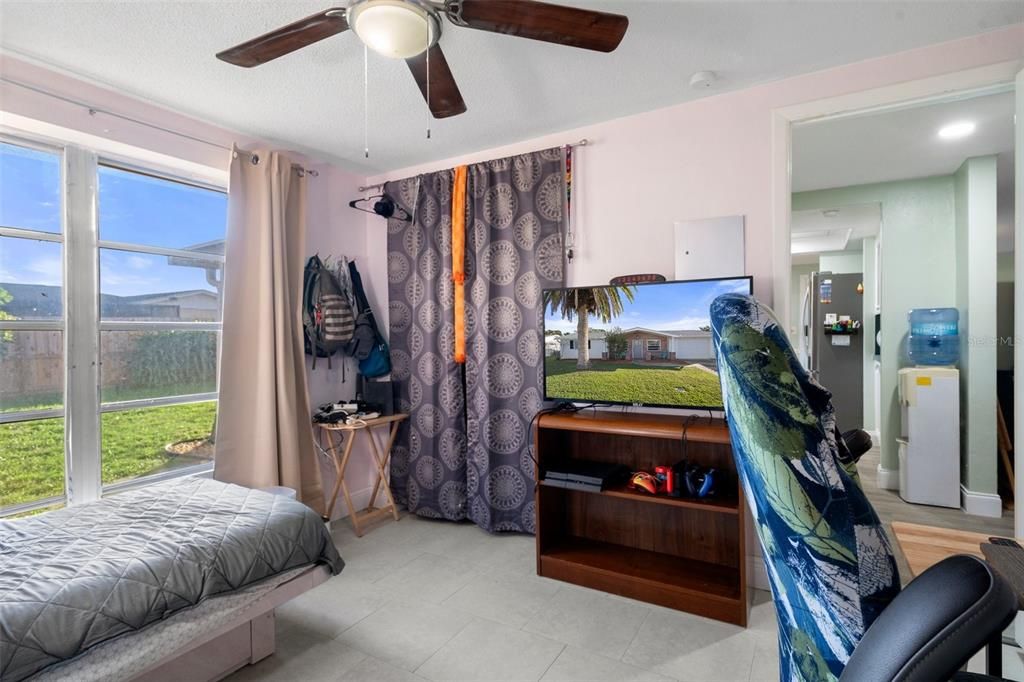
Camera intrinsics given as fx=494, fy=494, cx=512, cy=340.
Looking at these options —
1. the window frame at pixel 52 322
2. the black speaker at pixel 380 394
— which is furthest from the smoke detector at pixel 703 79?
the window frame at pixel 52 322

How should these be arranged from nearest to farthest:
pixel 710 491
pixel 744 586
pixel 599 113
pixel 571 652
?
pixel 571 652, pixel 744 586, pixel 710 491, pixel 599 113

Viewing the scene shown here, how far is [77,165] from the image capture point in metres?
2.37

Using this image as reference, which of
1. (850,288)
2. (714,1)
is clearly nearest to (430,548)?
(714,1)

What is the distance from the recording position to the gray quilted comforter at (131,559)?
1.26m

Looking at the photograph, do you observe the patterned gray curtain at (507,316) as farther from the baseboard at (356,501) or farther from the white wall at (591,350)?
the baseboard at (356,501)

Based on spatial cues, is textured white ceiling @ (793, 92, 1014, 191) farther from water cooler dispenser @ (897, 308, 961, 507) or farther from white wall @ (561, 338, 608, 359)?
white wall @ (561, 338, 608, 359)

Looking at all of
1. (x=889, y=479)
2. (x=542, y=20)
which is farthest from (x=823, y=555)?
(x=889, y=479)

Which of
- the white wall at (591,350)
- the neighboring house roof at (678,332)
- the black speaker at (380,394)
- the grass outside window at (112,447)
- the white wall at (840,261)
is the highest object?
the white wall at (840,261)

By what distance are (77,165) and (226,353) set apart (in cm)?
110

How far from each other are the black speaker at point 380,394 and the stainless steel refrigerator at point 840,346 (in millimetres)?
3245

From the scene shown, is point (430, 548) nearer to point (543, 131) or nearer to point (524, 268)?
point (524, 268)

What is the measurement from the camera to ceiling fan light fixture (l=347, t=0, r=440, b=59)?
4.61 ft

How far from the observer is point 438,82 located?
69.2 inches

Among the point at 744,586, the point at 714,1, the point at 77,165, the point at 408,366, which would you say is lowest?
the point at 744,586
